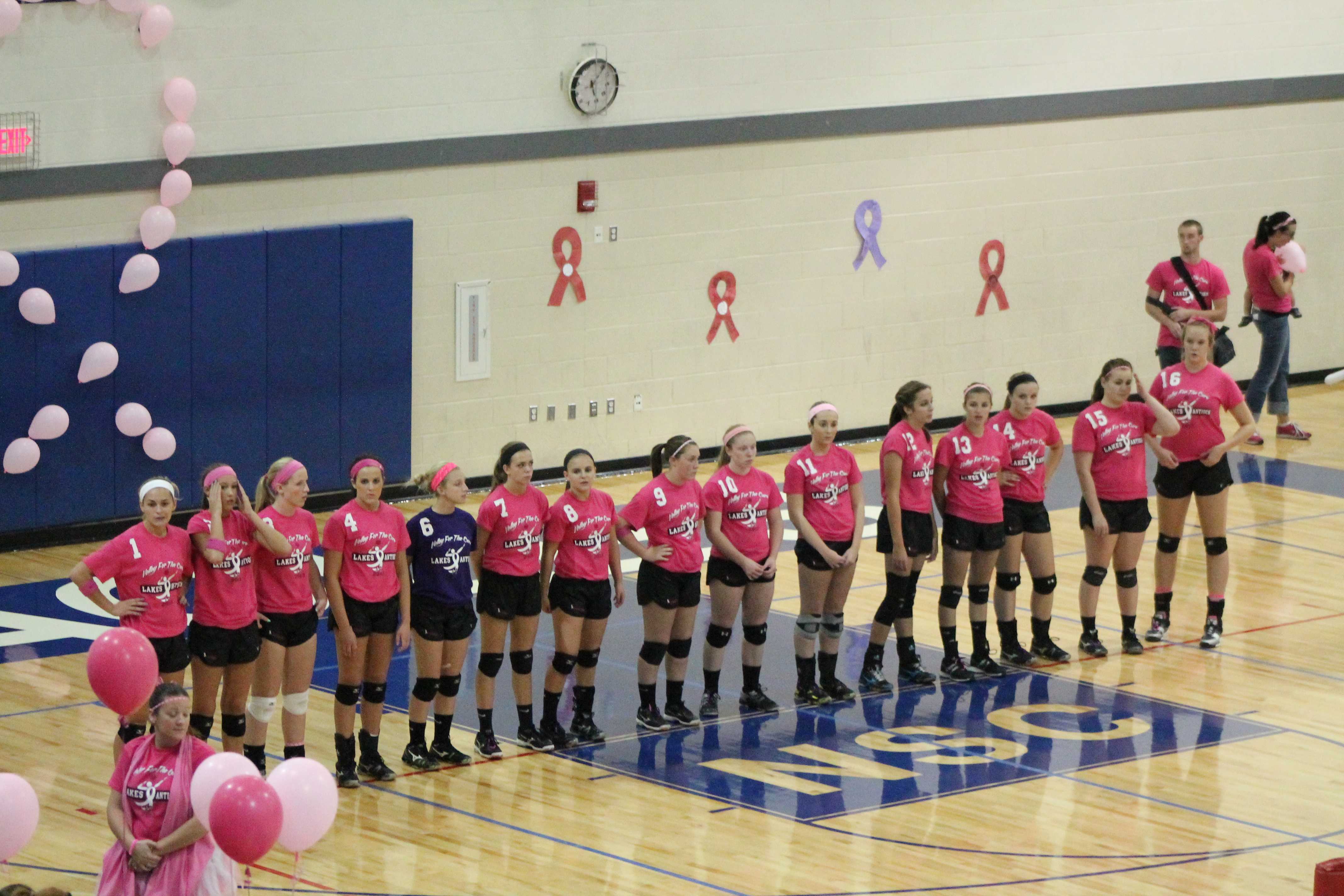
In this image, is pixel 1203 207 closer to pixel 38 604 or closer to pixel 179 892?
pixel 38 604

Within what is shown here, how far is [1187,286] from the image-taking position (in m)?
19.0

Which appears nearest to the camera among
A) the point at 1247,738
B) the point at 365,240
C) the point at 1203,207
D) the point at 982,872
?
the point at 982,872

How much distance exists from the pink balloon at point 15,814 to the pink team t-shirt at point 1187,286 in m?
13.2

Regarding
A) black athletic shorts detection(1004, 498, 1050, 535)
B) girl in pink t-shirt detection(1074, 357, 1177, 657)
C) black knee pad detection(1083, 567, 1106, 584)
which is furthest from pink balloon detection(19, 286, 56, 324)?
black knee pad detection(1083, 567, 1106, 584)

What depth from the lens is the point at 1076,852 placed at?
10367 millimetres

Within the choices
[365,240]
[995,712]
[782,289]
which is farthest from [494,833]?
[782,289]

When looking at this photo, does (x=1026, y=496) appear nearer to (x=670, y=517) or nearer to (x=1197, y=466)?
(x=1197, y=466)

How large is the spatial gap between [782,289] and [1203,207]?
549 cm

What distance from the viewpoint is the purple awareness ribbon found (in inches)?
786

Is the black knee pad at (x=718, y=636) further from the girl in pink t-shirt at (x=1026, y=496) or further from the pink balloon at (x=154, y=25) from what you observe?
the pink balloon at (x=154, y=25)

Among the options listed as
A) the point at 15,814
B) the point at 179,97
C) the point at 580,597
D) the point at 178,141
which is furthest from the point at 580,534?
the point at 179,97

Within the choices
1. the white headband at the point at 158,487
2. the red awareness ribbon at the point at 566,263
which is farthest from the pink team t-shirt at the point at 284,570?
the red awareness ribbon at the point at 566,263

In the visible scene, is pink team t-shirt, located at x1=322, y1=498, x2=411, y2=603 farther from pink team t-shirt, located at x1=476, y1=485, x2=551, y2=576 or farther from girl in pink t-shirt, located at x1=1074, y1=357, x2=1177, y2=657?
girl in pink t-shirt, located at x1=1074, y1=357, x2=1177, y2=657

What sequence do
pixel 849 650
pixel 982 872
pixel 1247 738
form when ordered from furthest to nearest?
pixel 849 650 → pixel 1247 738 → pixel 982 872
